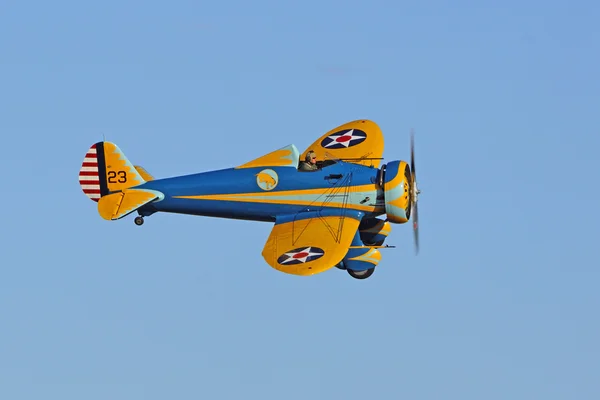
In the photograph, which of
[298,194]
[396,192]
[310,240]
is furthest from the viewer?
[298,194]

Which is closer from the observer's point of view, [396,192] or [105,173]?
[396,192]

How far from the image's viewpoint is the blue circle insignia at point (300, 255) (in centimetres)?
2997

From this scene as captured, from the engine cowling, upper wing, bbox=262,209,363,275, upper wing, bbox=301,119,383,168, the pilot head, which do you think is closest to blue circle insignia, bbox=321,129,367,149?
upper wing, bbox=301,119,383,168

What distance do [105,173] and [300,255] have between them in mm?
5996

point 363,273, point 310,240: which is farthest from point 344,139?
point 310,240

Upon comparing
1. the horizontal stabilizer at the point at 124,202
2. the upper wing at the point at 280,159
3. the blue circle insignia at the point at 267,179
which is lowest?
the horizontal stabilizer at the point at 124,202

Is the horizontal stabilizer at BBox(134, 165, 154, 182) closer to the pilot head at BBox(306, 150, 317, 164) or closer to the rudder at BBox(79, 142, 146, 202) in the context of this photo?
the rudder at BBox(79, 142, 146, 202)

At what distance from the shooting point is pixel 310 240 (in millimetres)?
31188

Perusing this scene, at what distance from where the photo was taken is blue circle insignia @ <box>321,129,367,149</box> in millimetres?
34094

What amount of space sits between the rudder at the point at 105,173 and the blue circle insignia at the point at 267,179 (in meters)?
2.93

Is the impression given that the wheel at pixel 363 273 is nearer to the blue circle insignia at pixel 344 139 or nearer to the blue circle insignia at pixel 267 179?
the blue circle insignia at pixel 267 179

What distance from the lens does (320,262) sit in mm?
29812

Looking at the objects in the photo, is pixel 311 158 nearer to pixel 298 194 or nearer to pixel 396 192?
pixel 298 194

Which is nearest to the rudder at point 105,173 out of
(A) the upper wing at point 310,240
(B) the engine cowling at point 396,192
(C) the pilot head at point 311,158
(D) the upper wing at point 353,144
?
(A) the upper wing at point 310,240
